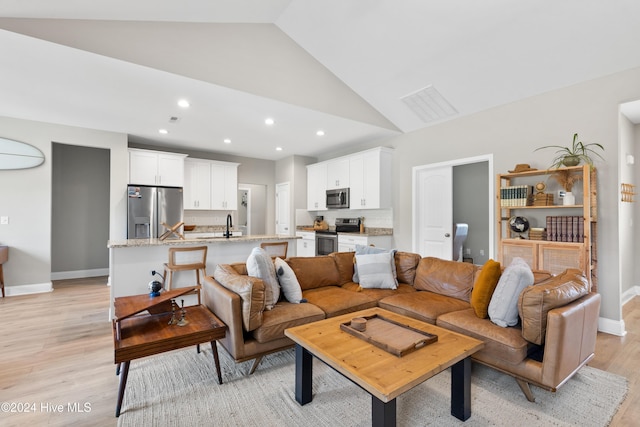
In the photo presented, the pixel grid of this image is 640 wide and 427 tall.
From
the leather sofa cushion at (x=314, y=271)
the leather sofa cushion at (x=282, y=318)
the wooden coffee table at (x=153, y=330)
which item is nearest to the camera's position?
the wooden coffee table at (x=153, y=330)

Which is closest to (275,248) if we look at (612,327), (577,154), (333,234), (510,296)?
(333,234)

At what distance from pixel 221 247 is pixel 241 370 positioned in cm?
213

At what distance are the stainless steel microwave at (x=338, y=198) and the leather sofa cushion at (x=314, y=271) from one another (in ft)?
8.81

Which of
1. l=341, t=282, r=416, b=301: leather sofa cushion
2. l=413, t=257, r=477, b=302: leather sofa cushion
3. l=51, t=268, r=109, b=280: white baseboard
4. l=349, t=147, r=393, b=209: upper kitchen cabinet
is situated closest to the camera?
l=413, t=257, r=477, b=302: leather sofa cushion

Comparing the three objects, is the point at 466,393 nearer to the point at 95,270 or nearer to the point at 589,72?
the point at 589,72

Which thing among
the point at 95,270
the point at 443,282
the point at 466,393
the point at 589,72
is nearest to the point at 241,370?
the point at 466,393

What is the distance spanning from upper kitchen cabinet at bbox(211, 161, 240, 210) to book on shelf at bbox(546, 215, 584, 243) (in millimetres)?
5719

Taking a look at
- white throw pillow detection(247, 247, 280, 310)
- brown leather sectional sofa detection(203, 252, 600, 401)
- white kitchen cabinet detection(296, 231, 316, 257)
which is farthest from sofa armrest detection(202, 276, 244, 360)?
white kitchen cabinet detection(296, 231, 316, 257)

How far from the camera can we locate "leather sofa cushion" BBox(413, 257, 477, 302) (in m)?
3.01

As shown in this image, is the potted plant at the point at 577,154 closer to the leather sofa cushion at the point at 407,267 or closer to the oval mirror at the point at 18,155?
the leather sofa cushion at the point at 407,267

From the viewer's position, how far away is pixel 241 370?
243 centimetres

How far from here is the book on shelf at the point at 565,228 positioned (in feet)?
10.6

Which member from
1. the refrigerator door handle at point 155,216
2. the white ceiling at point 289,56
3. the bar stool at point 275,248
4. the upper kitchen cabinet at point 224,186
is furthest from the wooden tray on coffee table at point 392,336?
the upper kitchen cabinet at point 224,186

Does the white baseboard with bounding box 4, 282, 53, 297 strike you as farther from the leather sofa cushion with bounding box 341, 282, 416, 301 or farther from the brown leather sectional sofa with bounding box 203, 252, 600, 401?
the leather sofa cushion with bounding box 341, 282, 416, 301
